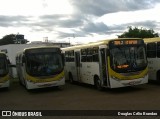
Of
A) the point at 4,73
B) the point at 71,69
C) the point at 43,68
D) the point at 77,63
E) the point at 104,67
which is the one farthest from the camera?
the point at 71,69

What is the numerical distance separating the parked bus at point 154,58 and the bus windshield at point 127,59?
6.75ft

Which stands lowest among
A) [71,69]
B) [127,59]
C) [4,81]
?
[4,81]

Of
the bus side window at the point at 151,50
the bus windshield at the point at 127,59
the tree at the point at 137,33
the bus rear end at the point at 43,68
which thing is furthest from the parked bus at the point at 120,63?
the tree at the point at 137,33

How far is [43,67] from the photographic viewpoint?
23703mm

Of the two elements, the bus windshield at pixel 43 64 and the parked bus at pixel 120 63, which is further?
the bus windshield at pixel 43 64

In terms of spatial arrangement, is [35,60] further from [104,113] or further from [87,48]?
[104,113]

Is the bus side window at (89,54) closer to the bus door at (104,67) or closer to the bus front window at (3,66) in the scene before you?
the bus door at (104,67)

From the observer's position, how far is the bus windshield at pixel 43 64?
23.6 m

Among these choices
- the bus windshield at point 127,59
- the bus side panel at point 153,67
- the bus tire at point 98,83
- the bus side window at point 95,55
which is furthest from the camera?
the bus side panel at point 153,67

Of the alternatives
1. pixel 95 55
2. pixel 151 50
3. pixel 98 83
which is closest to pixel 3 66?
pixel 95 55

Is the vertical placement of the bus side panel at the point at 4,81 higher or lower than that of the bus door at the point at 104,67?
lower

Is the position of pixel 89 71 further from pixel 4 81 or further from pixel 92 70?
pixel 4 81

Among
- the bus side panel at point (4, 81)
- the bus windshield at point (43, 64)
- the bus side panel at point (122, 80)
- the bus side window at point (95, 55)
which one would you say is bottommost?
the bus side panel at point (4, 81)

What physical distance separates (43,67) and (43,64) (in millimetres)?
219
